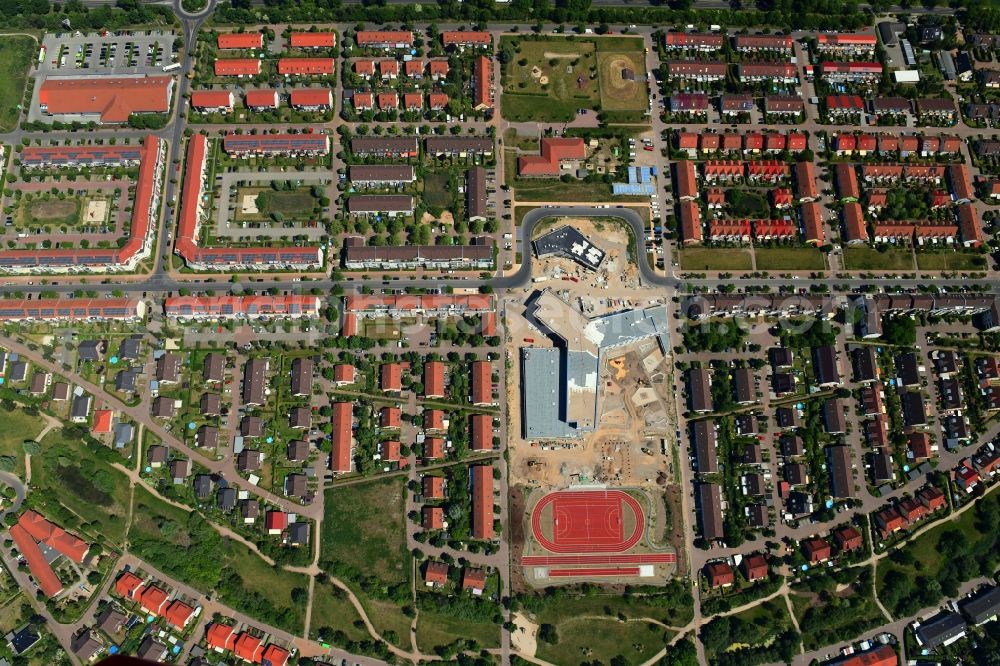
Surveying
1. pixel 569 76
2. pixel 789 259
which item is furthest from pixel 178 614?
pixel 789 259

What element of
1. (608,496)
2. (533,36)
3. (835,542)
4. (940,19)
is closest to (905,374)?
(835,542)

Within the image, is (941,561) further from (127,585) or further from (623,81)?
(127,585)

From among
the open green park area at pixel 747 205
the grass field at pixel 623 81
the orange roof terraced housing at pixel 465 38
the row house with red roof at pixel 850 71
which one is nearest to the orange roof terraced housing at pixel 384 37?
the orange roof terraced housing at pixel 465 38

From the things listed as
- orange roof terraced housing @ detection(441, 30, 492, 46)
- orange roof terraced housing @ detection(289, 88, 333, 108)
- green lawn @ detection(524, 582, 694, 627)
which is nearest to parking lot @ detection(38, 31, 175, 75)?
orange roof terraced housing @ detection(289, 88, 333, 108)

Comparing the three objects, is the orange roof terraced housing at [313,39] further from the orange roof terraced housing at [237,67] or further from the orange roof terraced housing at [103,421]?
the orange roof terraced housing at [103,421]

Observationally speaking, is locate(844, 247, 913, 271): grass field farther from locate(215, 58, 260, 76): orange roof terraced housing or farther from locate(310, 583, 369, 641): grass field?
locate(215, 58, 260, 76): orange roof terraced housing
